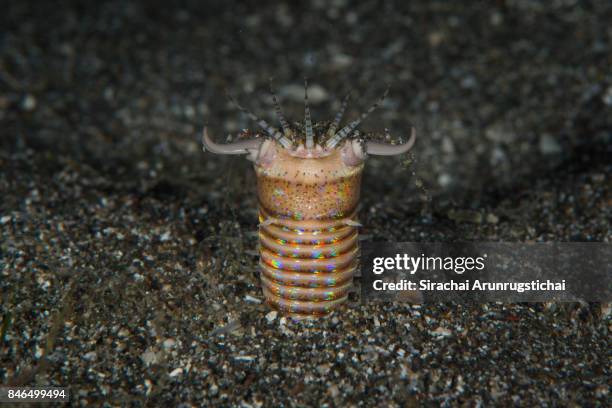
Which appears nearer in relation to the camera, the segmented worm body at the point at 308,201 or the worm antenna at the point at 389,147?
the segmented worm body at the point at 308,201

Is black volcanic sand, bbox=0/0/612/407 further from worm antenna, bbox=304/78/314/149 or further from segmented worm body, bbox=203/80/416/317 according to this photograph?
worm antenna, bbox=304/78/314/149

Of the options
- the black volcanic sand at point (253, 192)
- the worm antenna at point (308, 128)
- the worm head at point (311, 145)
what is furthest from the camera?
the black volcanic sand at point (253, 192)

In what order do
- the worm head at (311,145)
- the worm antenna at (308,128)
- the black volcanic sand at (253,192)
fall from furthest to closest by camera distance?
the black volcanic sand at (253,192), the worm head at (311,145), the worm antenna at (308,128)

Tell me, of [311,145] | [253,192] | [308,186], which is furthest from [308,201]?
[253,192]

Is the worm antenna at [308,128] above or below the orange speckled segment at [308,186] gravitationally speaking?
above

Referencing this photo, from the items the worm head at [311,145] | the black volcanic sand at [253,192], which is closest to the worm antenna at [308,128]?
the worm head at [311,145]

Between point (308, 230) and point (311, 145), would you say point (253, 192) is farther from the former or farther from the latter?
point (311, 145)

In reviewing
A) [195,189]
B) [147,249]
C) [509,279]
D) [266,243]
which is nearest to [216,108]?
[195,189]

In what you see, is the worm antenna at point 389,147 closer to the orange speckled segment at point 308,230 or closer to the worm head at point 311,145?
the worm head at point 311,145

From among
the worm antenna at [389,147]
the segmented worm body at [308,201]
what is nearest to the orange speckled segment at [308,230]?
the segmented worm body at [308,201]

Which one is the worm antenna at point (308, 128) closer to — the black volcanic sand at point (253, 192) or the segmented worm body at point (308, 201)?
the segmented worm body at point (308, 201)
